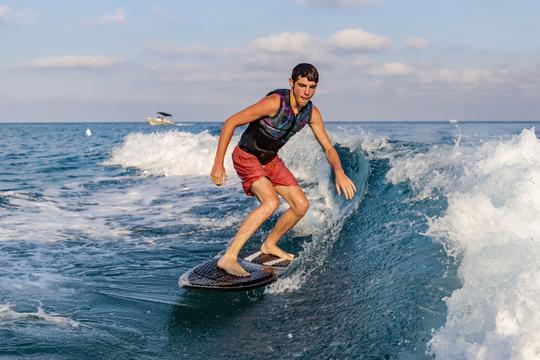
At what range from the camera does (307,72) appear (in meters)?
5.23

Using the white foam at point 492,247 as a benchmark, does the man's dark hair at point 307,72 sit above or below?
above

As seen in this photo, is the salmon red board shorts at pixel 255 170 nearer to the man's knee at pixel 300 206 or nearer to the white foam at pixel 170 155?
the man's knee at pixel 300 206

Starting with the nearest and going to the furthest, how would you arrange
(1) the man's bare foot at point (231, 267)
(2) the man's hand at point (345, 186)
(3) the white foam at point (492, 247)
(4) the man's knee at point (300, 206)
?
1. (3) the white foam at point (492, 247)
2. (2) the man's hand at point (345, 186)
3. (1) the man's bare foot at point (231, 267)
4. (4) the man's knee at point (300, 206)

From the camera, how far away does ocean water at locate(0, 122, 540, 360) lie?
13.0ft

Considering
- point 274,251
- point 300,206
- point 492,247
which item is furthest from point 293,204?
point 492,247

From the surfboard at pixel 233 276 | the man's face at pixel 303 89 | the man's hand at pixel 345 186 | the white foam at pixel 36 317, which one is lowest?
the white foam at pixel 36 317

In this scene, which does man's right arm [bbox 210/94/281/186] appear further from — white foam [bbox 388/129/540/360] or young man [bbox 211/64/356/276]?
white foam [bbox 388/129/540/360]

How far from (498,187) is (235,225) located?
14.7 feet

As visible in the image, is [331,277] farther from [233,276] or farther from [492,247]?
[492,247]

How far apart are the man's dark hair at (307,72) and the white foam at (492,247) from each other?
1.91m

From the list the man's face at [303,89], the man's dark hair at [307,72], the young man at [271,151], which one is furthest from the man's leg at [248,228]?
the man's dark hair at [307,72]

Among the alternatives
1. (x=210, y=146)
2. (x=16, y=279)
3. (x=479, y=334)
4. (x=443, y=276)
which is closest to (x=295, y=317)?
(x=443, y=276)

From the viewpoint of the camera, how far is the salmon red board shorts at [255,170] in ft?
19.5

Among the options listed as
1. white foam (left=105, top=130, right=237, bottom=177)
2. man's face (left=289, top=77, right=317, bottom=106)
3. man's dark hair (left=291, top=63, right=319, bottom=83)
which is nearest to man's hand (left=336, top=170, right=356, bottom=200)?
man's face (left=289, top=77, right=317, bottom=106)
